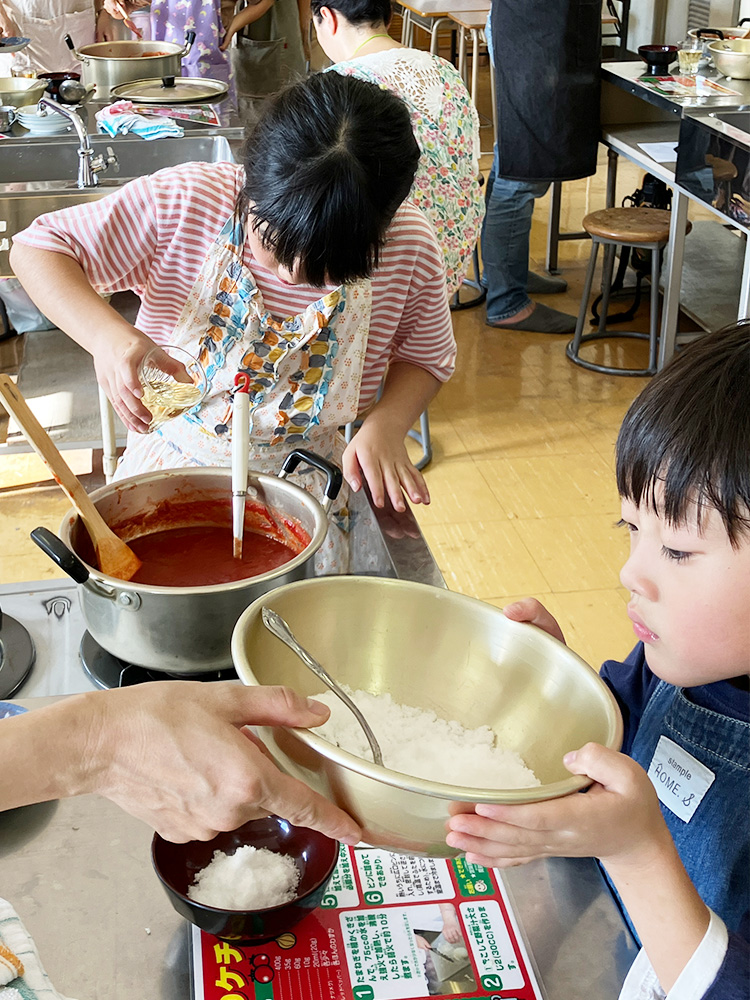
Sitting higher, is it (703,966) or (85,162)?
(85,162)

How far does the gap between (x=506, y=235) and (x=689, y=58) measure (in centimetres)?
98

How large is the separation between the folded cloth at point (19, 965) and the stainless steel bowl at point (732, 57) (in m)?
4.02

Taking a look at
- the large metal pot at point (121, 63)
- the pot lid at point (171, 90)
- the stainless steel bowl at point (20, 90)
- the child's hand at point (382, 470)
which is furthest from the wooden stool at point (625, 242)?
the child's hand at point (382, 470)

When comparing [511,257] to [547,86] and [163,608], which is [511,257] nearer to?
[547,86]

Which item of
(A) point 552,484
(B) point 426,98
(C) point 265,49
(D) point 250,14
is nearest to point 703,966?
(B) point 426,98

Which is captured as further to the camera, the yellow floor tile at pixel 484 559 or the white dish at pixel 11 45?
the white dish at pixel 11 45

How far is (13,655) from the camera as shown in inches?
44.3

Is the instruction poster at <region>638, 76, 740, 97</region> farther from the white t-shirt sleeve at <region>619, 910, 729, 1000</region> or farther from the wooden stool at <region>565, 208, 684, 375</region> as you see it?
the white t-shirt sleeve at <region>619, 910, 729, 1000</region>

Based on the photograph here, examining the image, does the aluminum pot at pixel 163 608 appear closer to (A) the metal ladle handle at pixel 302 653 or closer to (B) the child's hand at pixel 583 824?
(A) the metal ladle handle at pixel 302 653

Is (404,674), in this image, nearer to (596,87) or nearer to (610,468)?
(610,468)

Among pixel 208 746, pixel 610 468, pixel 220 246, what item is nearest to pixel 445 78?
pixel 610 468

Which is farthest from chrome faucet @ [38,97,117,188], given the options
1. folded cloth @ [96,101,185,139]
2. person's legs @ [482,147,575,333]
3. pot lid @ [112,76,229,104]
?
person's legs @ [482,147,575,333]

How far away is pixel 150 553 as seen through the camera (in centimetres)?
115

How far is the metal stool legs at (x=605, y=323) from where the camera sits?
3.86 meters
